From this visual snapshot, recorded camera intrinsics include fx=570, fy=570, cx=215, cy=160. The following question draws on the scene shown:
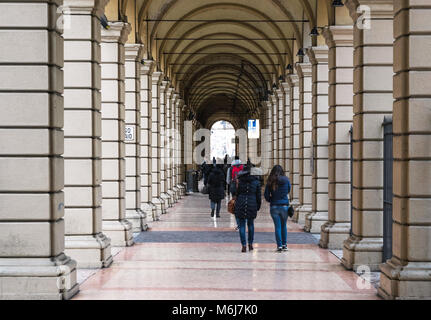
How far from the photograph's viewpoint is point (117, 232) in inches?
473

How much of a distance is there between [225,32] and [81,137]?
61.4 ft

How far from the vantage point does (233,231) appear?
14.8 m

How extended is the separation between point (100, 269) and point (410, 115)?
5516mm

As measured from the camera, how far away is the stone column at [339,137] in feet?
38.4

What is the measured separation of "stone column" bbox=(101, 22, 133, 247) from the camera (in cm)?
1182

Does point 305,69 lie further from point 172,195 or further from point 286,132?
point 172,195

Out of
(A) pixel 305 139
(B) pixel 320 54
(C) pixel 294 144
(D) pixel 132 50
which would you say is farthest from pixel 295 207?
(D) pixel 132 50

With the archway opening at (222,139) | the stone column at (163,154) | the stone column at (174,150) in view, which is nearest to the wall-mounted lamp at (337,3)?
the stone column at (163,154)

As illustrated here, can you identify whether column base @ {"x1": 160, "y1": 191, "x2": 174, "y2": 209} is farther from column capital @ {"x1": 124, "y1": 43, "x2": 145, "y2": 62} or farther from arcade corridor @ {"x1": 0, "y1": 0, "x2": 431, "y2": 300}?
column capital @ {"x1": 124, "y1": 43, "x2": 145, "y2": 62}

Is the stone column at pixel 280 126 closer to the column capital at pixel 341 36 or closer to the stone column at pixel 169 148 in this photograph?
the stone column at pixel 169 148

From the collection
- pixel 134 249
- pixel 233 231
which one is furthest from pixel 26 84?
pixel 233 231

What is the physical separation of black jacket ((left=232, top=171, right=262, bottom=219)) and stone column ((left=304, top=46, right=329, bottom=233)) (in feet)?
10.7

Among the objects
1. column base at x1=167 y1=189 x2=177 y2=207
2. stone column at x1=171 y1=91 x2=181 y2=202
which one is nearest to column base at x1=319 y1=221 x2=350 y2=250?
column base at x1=167 y1=189 x2=177 y2=207

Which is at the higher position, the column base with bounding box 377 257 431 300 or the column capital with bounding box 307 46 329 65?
the column capital with bounding box 307 46 329 65
